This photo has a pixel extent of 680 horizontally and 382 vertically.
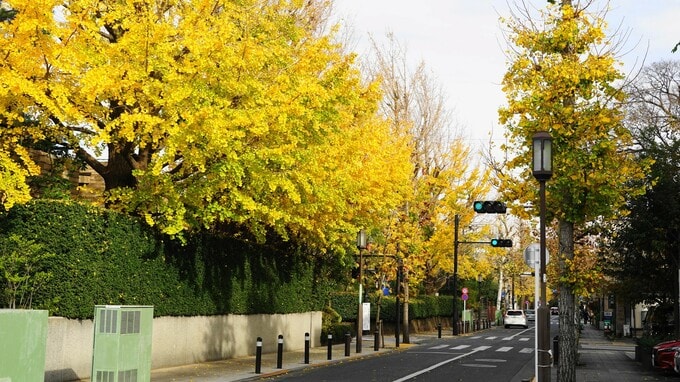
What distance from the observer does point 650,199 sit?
85.4 feet

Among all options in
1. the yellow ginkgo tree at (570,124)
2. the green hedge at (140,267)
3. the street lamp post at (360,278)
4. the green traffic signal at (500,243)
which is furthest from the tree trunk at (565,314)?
the green traffic signal at (500,243)

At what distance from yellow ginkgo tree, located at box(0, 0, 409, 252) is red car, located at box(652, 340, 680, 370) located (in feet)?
33.6

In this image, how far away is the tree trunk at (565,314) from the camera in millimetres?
16344

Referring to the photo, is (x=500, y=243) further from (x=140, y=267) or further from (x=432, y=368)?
(x=140, y=267)

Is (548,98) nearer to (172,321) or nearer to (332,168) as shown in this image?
(332,168)

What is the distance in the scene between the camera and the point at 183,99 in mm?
15859

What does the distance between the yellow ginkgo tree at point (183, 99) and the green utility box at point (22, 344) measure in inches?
211

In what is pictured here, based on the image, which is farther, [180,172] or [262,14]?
[262,14]

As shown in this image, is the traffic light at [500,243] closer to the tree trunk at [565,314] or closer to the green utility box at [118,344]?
the tree trunk at [565,314]

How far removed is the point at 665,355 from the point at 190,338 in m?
13.3

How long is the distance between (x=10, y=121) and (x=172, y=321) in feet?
24.2

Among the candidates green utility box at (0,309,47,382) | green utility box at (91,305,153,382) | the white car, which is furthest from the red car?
Answer: the white car

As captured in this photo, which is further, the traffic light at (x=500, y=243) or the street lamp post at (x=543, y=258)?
the traffic light at (x=500, y=243)

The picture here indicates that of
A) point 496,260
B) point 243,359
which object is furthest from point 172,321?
point 496,260
